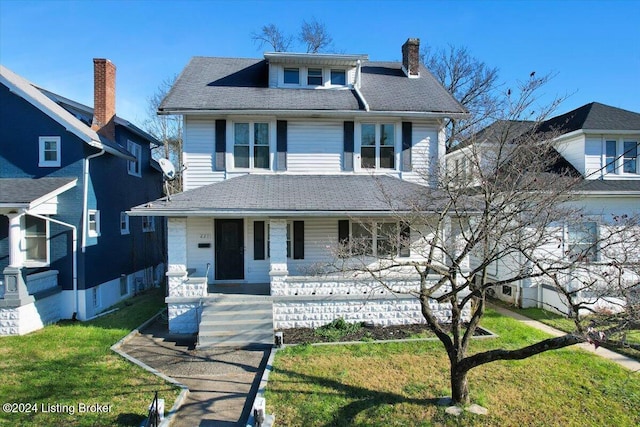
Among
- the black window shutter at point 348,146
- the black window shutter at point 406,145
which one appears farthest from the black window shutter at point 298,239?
the black window shutter at point 406,145

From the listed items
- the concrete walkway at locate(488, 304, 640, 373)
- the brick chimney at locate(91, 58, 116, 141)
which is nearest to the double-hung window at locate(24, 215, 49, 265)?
the brick chimney at locate(91, 58, 116, 141)

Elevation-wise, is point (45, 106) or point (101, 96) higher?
point (101, 96)

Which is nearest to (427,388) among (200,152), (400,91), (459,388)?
(459,388)

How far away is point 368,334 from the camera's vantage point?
9.85 meters

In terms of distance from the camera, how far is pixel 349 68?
1424 cm

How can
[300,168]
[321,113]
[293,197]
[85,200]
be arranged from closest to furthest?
[293,197] → [85,200] → [321,113] → [300,168]

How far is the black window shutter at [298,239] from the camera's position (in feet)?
40.5

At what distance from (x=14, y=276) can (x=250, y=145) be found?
25.9 ft

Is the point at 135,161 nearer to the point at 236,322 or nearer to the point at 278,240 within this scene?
the point at 278,240

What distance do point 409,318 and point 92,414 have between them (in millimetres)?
7979

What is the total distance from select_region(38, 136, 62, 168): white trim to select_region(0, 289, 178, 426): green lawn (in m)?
5.42

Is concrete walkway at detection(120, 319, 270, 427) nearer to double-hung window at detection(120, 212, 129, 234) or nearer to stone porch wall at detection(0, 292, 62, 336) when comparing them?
stone porch wall at detection(0, 292, 62, 336)

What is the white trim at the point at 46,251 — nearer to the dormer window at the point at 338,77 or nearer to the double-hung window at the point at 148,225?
the double-hung window at the point at 148,225

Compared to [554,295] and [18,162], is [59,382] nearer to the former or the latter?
[18,162]
